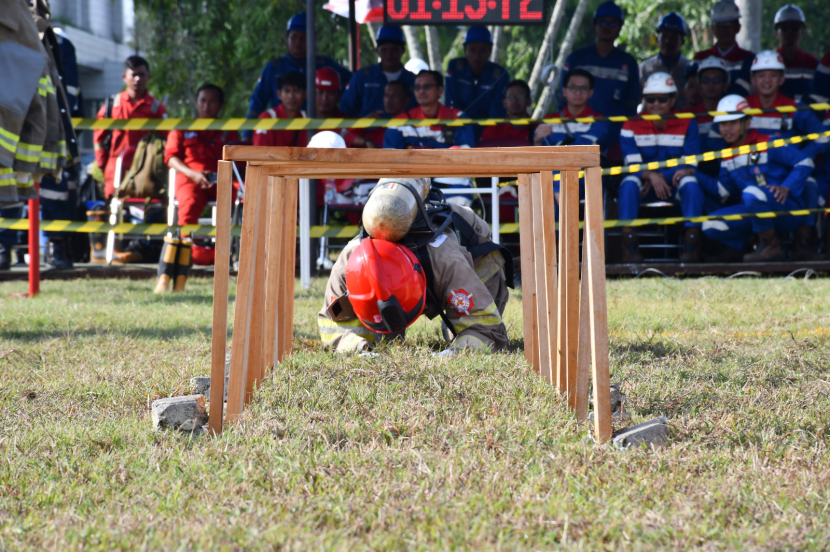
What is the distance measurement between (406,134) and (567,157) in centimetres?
572

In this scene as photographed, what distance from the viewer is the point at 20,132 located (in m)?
4.59

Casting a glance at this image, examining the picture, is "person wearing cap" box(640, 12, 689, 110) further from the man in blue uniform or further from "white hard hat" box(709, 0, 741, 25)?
the man in blue uniform

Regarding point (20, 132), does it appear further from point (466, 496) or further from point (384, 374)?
point (466, 496)

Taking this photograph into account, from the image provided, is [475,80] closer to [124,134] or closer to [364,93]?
[364,93]

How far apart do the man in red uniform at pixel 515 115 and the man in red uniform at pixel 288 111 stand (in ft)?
5.96

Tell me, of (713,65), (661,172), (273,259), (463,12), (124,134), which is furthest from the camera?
(124,134)

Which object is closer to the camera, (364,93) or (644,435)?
(644,435)

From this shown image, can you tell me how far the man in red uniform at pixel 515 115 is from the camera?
8250 millimetres

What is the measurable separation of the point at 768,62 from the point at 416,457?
23.0ft

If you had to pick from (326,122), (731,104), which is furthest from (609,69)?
(326,122)

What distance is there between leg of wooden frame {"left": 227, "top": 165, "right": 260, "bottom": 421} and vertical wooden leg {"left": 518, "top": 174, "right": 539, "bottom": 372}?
1.31 m

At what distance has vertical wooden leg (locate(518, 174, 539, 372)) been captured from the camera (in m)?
3.52

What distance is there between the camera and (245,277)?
2521 mm

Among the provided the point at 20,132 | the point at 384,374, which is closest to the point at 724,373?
the point at 384,374
